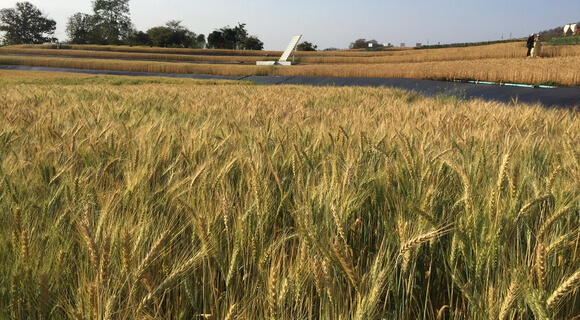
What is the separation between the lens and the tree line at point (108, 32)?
57.3m

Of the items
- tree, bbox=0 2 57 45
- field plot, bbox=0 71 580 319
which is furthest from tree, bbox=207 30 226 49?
field plot, bbox=0 71 580 319

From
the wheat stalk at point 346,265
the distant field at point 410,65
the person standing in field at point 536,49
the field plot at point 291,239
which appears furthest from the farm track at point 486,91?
the person standing in field at point 536,49

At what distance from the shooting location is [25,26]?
6719cm

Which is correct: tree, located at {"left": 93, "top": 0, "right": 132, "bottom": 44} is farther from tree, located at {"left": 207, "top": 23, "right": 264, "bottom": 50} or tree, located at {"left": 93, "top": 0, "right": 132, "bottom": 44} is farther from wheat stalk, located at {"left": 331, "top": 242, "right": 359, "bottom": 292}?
wheat stalk, located at {"left": 331, "top": 242, "right": 359, "bottom": 292}

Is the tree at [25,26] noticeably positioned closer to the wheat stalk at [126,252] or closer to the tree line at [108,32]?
the tree line at [108,32]

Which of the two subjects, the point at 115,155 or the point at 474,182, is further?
the point at 115,155

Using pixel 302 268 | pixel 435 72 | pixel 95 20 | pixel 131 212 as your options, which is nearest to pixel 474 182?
pixel 302 268

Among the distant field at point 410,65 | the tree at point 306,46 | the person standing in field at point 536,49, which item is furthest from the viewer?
the tree at point 306,46

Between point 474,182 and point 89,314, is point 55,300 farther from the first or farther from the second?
point 474,182

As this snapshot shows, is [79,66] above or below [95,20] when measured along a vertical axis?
below

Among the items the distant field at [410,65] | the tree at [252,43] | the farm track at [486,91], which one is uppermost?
the tree at [252,43]

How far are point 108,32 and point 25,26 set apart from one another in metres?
12.1

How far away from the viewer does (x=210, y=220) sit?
100 cm

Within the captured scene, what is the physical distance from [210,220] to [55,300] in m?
0.35
